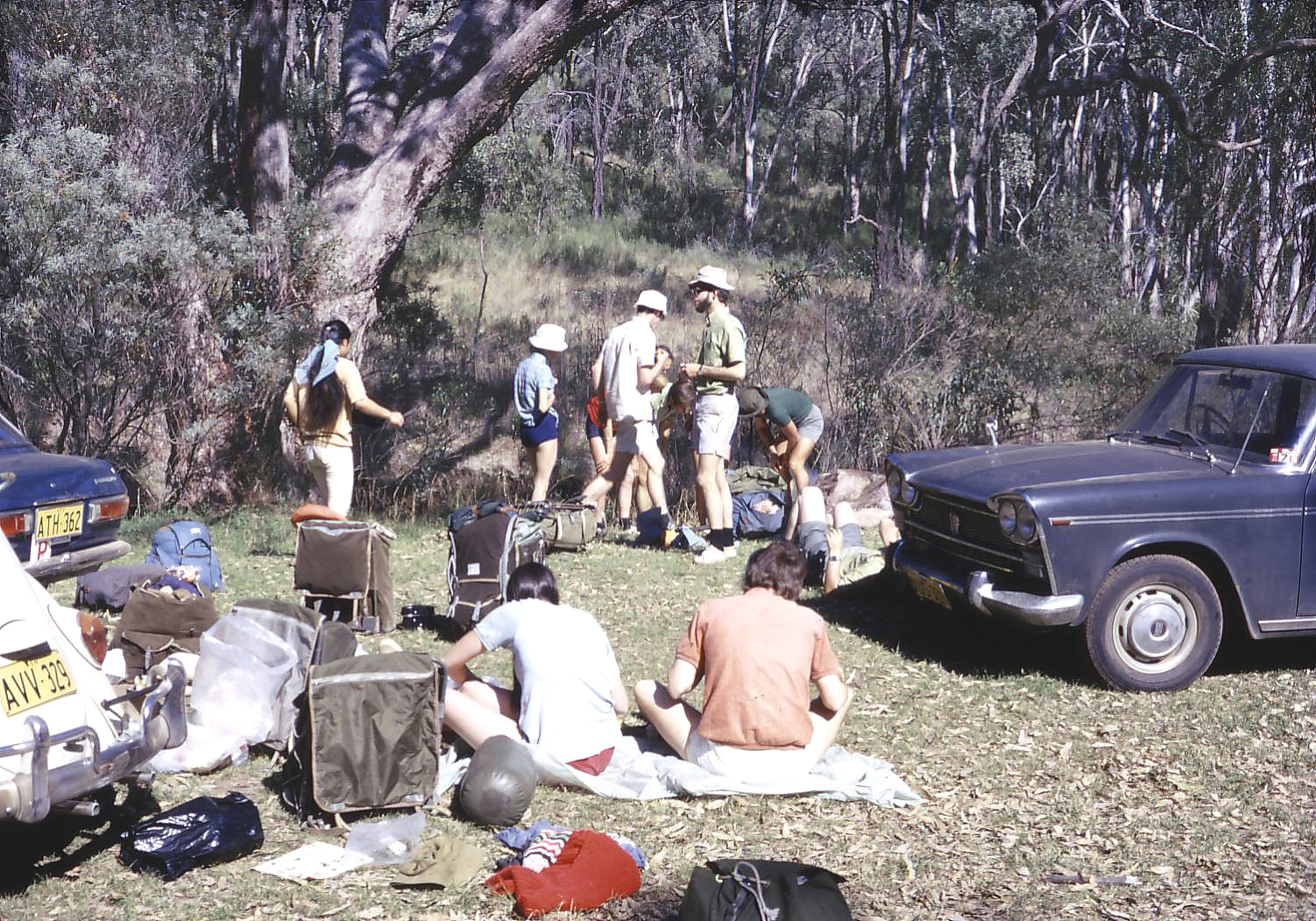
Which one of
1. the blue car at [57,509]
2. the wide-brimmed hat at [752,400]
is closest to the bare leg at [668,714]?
the blue car at [57,509]

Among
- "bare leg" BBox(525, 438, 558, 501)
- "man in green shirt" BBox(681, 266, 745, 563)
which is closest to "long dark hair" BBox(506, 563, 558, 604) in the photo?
"man in green shirt" BBox(681, 266, 745, 563)

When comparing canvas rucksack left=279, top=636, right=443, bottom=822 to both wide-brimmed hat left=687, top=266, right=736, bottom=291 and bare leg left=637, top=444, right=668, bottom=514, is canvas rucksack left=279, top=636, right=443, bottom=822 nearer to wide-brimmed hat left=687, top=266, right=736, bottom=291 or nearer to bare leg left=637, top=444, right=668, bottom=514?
bare leg left=637, top=444, right=668, bottom=514

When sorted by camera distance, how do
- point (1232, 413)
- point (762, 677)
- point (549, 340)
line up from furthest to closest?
1. point (549, 340)
2. point (1232, 413)
3. point (762, 677)

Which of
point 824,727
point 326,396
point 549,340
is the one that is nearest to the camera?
point 824,727

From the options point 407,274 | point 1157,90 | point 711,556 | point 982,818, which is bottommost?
point 982,818

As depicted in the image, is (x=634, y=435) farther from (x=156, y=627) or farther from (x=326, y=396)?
(x=156, y=627)

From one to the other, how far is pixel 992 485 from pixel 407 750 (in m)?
3.60

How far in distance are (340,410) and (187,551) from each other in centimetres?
139

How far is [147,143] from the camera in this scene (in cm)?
1295

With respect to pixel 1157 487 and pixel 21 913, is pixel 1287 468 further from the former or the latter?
pixel 21 913

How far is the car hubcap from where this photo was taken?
7.02 meters

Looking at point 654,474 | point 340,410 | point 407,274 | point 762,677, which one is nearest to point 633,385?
point 654,474

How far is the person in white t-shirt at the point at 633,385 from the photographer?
1062 centimetres

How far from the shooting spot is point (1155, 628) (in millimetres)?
7059
